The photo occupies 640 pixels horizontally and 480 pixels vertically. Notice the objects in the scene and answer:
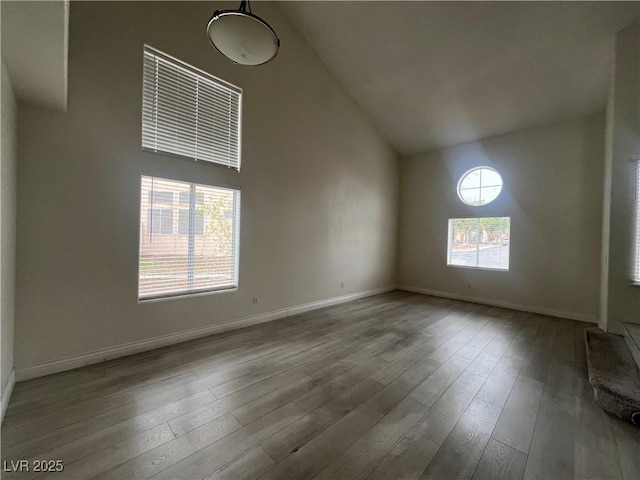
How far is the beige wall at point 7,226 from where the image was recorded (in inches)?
71.6

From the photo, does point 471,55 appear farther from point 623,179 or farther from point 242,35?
point 242,35

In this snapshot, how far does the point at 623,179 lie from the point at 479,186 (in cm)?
257

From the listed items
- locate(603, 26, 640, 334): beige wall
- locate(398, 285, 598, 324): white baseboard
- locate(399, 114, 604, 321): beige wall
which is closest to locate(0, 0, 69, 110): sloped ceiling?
locate(603, 26, 640, 334): beige wall

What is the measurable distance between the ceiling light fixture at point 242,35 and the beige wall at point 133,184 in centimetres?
150

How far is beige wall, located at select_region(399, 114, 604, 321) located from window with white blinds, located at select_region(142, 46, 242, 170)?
5.03 metres

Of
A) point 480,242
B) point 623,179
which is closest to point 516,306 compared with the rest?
point 480,242

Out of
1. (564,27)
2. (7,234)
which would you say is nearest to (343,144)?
(564,27)

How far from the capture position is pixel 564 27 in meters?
3.32

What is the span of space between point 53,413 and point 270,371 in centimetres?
160

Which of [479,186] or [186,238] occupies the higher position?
[479,186]

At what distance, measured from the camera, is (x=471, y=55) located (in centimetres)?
397

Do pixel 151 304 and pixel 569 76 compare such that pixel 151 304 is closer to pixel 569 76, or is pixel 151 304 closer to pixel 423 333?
pixel 423 333

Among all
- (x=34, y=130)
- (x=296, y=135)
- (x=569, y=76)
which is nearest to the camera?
(x=34, y=130)

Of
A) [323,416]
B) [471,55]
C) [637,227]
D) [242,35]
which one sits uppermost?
[471,55]
